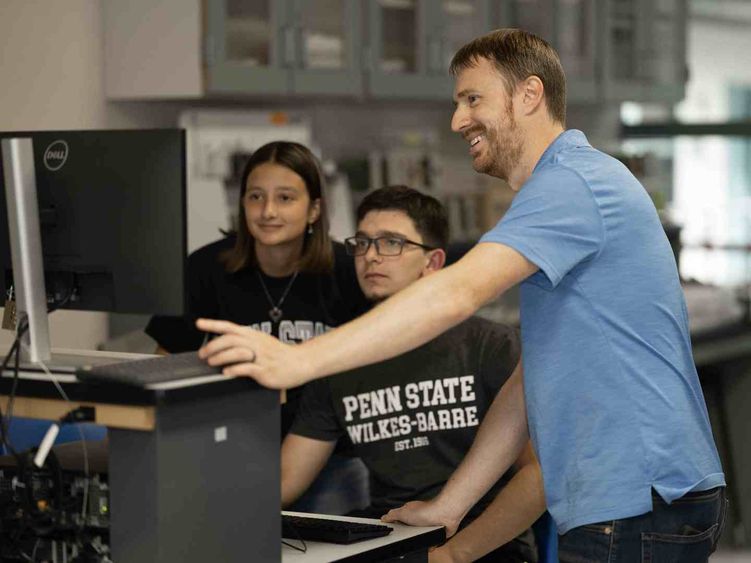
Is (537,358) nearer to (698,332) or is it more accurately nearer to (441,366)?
(441,366)

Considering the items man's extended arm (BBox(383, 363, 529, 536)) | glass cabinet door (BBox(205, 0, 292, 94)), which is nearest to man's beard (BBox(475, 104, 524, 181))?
man's extended arm (BBox(383, 363, 529, 536))

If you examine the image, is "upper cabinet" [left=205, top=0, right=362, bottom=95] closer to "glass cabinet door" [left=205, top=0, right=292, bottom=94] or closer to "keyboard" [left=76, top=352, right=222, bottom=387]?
"glass cabinet door" [left=205, top=0, right=292, bottom=94]

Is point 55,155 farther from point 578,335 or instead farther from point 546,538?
point 546,538

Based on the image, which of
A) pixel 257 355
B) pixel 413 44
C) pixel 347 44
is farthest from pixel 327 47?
pixel 257 355

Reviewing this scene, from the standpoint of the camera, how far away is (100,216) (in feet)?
6.75

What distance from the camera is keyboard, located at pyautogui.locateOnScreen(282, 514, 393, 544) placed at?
223cm

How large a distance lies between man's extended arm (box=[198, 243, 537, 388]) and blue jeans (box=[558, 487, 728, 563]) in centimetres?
41

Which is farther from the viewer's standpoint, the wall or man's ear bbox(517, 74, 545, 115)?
the wall

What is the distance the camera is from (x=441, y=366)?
2.76 metres

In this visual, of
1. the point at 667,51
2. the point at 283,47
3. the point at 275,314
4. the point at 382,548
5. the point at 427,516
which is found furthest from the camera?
the point at 667,51

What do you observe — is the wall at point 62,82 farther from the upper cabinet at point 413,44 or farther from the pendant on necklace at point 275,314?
the pendant on necklace at point 275,314

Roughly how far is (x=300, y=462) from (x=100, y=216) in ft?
2.83

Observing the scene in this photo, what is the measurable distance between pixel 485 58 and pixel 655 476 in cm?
72

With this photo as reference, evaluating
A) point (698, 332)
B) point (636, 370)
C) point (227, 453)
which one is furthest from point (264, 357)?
point (698, 332)
